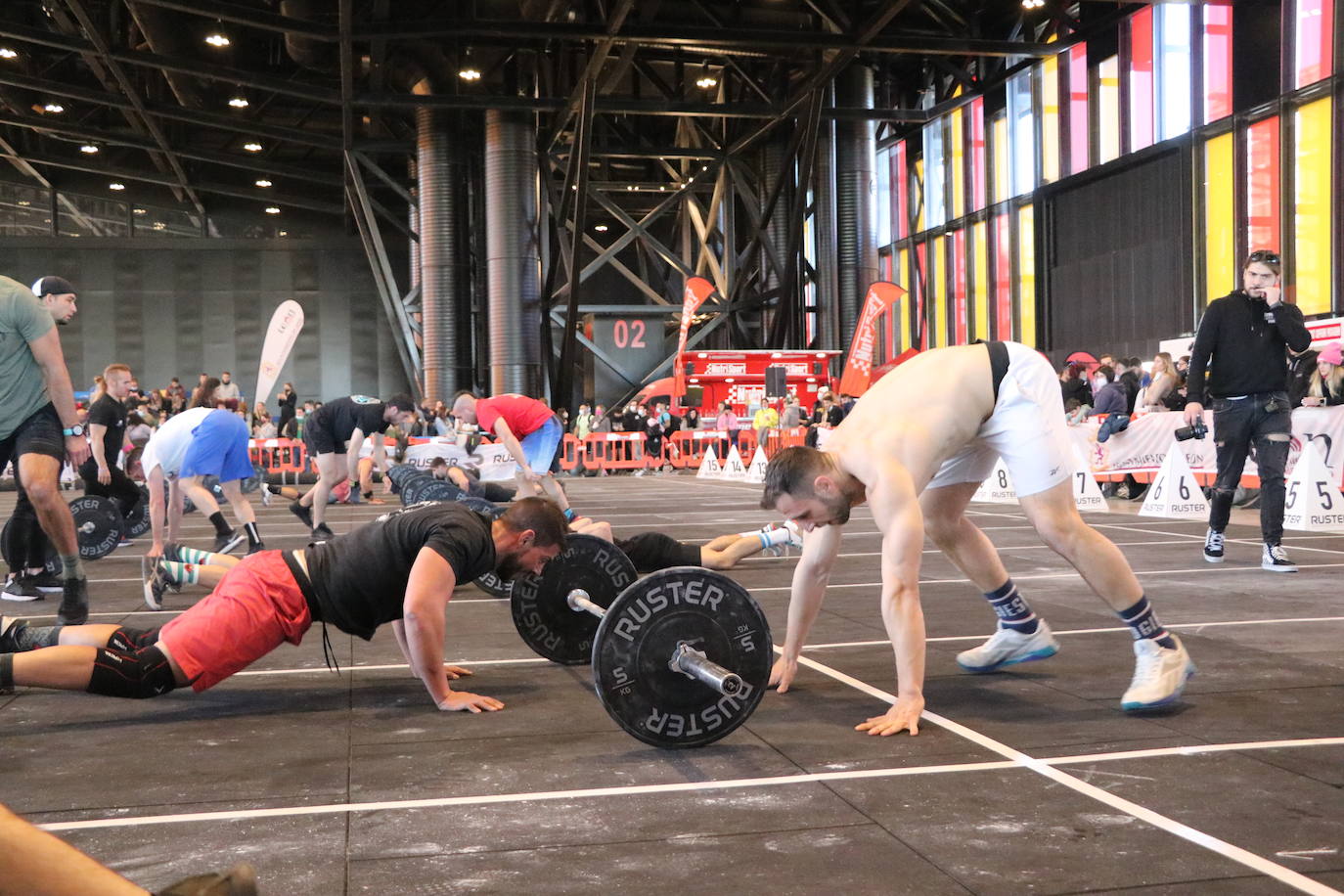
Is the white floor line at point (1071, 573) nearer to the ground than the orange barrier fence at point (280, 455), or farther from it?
nearer to the ground

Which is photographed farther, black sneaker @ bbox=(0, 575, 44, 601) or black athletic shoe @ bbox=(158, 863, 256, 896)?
black sneaker @ bbox=(0, 575, 44, 601)

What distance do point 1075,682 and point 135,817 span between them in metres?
3.11

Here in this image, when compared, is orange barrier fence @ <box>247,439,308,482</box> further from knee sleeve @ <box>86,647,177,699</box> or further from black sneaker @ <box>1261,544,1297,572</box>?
knee sleeve @ <box>86,647,177,699</box>

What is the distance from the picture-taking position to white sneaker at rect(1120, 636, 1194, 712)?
4031 mm

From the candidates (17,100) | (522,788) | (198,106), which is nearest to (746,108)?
(198,106)

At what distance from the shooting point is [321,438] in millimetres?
11414

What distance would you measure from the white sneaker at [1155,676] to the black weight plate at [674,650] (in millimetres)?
1216

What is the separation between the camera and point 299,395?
39.7 metres

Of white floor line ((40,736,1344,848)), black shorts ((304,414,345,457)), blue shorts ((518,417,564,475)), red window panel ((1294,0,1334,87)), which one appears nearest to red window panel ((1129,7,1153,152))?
red window panel ((1294,0,1334,87))

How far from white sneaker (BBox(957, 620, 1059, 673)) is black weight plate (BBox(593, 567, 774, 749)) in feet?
4.61

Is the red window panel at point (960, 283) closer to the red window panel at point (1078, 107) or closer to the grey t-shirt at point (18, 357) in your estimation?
the red window panel at point (1078, 107)

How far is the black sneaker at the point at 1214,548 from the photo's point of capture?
8.22m

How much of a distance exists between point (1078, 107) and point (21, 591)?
82.0 feet

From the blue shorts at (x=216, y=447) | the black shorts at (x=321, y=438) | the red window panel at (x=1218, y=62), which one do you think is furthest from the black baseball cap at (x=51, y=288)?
the red window panel at (x=1218, y=62)
